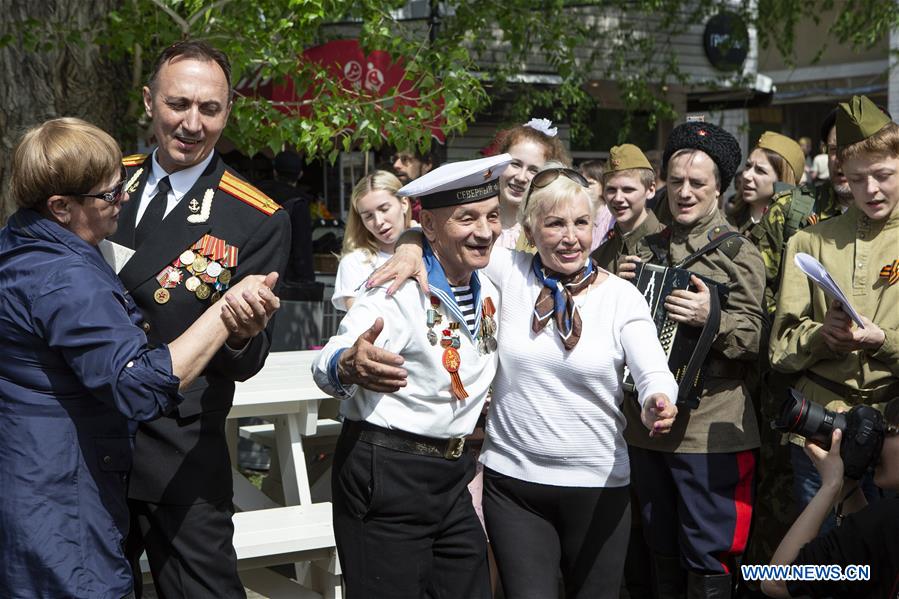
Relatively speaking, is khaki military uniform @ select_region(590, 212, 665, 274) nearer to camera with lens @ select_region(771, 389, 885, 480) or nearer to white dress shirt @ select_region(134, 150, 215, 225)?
camera with lens @ select_region(771, 389, 885, 480)

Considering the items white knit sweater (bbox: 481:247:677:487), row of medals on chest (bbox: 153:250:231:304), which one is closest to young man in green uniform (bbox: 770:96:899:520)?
white knit sweater (bbox: 481:247:677:487)

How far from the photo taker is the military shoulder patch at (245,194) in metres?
3.17

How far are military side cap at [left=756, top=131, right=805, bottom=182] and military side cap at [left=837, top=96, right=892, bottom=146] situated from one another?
134 cm

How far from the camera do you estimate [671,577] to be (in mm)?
4215

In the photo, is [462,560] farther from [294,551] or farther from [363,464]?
[294,551]

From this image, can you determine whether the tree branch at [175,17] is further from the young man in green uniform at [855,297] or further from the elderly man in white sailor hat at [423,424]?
the young man in green uniform at [855,297]

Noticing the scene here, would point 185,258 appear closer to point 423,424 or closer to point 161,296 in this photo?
point 161,296

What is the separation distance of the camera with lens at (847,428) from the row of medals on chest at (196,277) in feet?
6.00

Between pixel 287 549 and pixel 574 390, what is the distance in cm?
164

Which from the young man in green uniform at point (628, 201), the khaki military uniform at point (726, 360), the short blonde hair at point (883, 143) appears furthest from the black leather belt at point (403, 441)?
the short blonde hair at point (883, 143)

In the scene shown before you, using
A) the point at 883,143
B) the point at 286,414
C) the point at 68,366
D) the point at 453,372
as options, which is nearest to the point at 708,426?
the point at 883,143

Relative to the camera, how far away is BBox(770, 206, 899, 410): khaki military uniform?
148 inches

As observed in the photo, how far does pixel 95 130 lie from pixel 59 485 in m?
0.92

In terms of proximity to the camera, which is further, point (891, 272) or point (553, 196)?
point (891, 272)
